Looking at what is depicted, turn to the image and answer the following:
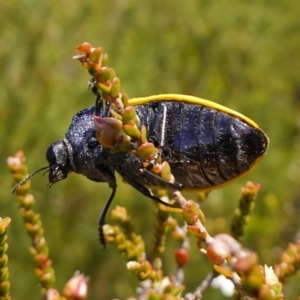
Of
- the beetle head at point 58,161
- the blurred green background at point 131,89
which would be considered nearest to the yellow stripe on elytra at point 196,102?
the beetle head at point 58,161

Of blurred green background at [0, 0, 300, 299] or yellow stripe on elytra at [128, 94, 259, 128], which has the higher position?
blurred green background at [0, 0, 300, 299]

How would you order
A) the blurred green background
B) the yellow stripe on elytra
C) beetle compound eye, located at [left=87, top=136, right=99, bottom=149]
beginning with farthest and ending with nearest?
the blurred green background → beetle compound eye, located at [left=87, top=136, right=99, bottom=149] → the yellow stripe on elytra

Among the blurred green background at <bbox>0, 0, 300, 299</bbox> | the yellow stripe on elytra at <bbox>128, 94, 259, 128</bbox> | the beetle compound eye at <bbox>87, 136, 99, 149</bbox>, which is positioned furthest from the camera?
the blurred green background at <bbox>0, 0, 300, 299</bbox>

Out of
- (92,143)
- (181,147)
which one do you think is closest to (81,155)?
(92,143)

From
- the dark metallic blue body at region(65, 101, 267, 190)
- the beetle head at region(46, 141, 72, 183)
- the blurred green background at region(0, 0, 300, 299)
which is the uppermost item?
the blurred green background at region(0, 0, 300, 299)

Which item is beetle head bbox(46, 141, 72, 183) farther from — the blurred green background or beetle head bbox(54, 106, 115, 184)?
the blurred green background

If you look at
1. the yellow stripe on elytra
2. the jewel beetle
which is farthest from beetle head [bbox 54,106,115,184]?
the yellow stripe on elytra
